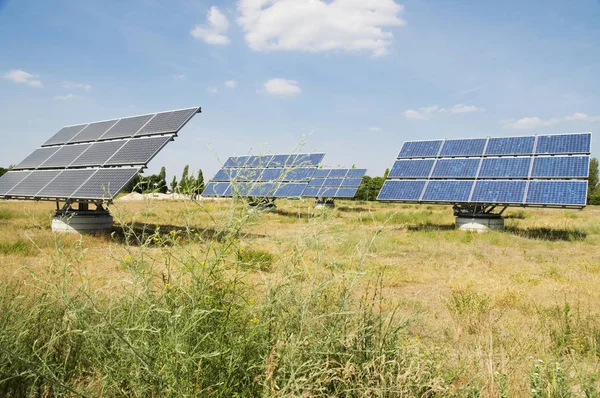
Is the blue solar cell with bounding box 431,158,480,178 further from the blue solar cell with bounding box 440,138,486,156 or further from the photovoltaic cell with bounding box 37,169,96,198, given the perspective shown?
the photovoltaic cell with bounding box 37,169,96,198

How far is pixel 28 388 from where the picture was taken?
8.86 ft

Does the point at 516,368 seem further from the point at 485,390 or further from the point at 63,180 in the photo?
the point at 63,180

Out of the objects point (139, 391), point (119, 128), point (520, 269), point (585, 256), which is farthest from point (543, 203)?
point (119, 128)

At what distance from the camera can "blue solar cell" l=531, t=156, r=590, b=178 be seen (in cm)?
1527

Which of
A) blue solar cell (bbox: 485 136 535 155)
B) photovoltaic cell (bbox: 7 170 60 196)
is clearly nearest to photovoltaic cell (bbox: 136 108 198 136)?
photovoltaic cell (bbox: 7 170 60 196)

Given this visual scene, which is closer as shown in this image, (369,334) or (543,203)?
(369,334)

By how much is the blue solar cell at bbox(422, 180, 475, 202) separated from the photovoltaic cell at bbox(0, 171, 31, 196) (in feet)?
55.2

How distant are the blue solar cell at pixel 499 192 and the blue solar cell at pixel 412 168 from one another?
2.82 m

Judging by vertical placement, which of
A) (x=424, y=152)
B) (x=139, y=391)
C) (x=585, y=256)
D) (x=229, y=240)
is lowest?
(x=585, y=256)

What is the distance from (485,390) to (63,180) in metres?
14.7

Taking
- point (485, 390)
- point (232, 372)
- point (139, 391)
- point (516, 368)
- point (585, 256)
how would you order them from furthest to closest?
point (585, 256)
point (516, 368)
point (485, 390)
point (232, 372)
point (139, 391)

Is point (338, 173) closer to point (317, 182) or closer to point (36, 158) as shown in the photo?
point (317, 182)

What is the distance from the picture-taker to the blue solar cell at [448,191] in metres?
16.5

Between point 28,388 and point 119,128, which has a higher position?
point 119,128
